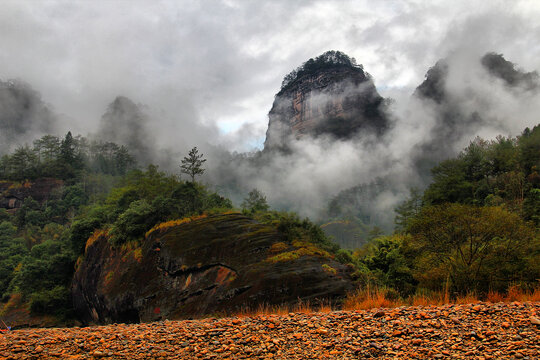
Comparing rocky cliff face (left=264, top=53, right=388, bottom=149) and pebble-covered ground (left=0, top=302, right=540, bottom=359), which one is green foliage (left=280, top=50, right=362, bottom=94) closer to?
rocky cliff face (left=264, top=53, right=388, bottom=149)

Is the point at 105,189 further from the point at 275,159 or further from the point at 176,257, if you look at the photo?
the point at 275,159

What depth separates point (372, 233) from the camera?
192 feet

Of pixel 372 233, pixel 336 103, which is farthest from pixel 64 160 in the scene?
pixel 336 103

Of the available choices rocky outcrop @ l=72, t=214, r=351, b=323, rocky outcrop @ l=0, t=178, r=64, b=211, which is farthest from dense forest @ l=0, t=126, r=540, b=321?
rocky outcrop @ l=72, t=214, r=351, b=323

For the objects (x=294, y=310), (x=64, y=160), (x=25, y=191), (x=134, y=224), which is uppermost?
(x=64, y=160)

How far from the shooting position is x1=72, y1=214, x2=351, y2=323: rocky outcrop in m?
13.3

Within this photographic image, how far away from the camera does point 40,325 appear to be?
2914cm

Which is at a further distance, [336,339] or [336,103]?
[336,103]

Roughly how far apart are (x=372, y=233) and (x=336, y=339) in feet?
189

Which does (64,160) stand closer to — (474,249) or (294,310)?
(294,310)

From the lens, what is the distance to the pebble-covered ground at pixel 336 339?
4004 mm

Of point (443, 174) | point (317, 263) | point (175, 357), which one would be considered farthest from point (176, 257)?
point (443, 174)

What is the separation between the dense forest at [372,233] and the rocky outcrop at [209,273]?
1.66 meters

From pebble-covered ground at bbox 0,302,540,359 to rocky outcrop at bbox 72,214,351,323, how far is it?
22.3ft
